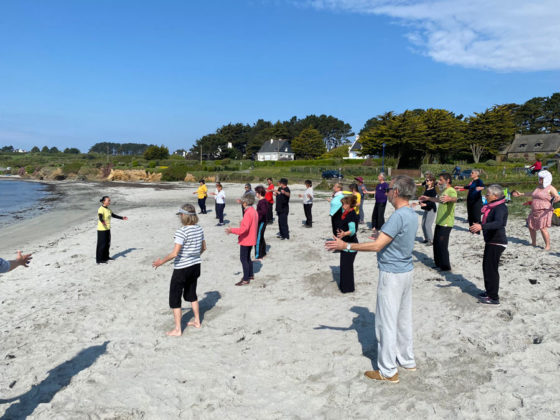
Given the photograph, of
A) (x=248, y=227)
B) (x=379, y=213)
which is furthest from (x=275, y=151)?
(x=248, y=227)

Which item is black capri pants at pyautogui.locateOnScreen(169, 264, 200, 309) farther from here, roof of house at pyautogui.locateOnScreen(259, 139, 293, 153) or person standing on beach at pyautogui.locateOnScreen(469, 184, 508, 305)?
roof of house at pyautogui.locateOnScreen(259, 139, 293, 153)

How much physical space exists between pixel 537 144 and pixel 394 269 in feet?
262

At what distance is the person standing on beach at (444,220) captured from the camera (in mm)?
7535

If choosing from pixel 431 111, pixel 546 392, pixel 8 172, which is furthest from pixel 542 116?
pixel 8 172

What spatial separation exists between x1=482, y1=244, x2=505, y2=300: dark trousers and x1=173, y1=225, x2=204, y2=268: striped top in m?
4.52

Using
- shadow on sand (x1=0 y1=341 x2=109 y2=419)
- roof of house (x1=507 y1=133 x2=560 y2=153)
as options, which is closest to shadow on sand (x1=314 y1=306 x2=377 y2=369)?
shadow on sand (x1=0 y1=341 x2=109 y2=419)

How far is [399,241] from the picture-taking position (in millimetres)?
3707

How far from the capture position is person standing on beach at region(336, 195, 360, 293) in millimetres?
6559

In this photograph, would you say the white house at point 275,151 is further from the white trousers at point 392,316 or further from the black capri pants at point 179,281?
the white trousers at point 392,316

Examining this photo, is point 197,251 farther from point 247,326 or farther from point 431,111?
point 431,111

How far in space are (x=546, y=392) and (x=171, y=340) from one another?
4614 mm

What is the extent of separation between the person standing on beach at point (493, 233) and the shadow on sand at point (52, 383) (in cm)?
596

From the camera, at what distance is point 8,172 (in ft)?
289

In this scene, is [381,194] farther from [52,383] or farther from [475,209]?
[52,383]
